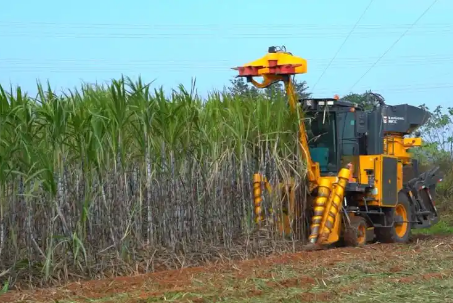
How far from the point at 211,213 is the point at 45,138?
95.7 inches

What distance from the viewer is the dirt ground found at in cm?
628

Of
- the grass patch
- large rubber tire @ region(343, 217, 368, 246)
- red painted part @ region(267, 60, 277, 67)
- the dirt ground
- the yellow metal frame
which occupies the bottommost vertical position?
the dirt ground

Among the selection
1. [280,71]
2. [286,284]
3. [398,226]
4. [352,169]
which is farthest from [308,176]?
[286,284]

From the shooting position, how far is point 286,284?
6914mm

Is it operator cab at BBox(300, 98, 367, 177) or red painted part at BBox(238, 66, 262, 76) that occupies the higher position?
red painted part at BBox(238, 66, 262, 76)

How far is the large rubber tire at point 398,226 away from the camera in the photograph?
→ 11.7 meters

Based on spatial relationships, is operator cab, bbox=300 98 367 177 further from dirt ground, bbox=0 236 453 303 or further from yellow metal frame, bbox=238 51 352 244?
dirt ground, bbox=0 236 453 303

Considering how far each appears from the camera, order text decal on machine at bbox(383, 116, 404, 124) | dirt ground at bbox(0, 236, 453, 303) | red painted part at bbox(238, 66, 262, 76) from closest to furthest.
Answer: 1. dirt ground at bbox(0, 236, 453, 303)
2. red painted part at bbox(238, 66, 262, 76)
3. text decal on machine at bbox(383, 116, 404, 124)

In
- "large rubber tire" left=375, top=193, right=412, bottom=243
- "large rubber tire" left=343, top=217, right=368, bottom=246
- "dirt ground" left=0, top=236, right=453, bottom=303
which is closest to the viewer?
"dirt ground" left=0, top=236, right=453, bottom=303

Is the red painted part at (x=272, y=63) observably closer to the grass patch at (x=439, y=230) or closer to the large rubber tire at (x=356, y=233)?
the large rubber tire at (x=356, y=233)

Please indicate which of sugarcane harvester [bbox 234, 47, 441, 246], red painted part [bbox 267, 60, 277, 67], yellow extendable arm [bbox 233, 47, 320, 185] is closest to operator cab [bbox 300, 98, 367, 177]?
sugarcane harvester [bbox 234, 47, 441, 246]

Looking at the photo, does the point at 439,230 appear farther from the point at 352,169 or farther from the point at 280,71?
the point at 280,71

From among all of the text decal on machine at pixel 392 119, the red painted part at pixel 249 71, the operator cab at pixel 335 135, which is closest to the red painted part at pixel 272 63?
the red painted part at pixel 249 71

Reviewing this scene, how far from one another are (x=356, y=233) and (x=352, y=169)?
0.98 m
